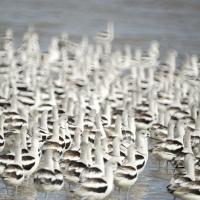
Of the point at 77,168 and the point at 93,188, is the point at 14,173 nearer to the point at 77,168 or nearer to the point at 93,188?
the point at 77,168

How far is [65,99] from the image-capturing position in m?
22.0

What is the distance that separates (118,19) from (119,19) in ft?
0.18

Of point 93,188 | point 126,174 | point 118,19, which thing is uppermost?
point 118,19

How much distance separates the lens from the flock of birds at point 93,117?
14.9 meters

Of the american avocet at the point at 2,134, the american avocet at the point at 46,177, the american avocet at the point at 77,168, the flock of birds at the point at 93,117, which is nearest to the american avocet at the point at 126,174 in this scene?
the flock of birds at the point at 93,117

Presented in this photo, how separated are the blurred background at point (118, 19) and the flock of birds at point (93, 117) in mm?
2637

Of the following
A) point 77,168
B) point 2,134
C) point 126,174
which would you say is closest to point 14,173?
point 77,168

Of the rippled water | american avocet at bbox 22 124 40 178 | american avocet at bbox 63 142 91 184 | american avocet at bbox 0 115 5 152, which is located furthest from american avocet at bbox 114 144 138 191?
the rippled water

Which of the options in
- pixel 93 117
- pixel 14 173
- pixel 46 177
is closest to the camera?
pixel 46 177

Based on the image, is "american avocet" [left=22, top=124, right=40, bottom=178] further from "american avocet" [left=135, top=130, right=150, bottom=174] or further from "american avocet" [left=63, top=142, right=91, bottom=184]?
"american avocet" [left=135, top=130, right=150, bottom=174]

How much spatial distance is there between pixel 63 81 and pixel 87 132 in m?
8.21

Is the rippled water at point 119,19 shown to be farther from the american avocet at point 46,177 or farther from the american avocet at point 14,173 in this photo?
the american avocet at point 46,177

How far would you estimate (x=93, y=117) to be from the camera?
65.0 ft

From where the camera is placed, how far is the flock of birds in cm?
1485
